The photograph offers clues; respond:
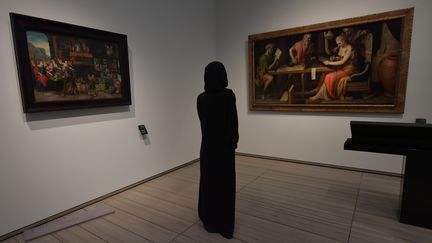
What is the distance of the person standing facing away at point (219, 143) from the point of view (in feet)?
6.70

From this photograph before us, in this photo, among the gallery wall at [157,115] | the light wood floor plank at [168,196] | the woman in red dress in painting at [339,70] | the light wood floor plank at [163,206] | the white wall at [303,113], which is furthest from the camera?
the woman in red dress in painting at [339,70]

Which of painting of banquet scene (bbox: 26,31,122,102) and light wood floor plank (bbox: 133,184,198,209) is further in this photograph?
light wood floor plank (bbox: 133,184,198,209)

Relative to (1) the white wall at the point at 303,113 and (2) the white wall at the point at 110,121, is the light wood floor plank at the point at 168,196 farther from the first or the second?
(1) the white wall at the point at 303,113

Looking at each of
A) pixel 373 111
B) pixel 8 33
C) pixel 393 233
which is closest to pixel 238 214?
pixel 393 233

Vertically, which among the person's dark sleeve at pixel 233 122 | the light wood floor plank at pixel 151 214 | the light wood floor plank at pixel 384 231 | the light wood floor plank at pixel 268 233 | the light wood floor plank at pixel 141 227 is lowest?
the light wood floor plank at pixel 141 227

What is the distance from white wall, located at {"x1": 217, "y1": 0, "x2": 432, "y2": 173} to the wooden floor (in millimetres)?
454

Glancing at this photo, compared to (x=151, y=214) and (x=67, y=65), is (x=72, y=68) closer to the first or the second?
(x=67, y=65)

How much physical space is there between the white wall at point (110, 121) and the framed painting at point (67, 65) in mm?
94

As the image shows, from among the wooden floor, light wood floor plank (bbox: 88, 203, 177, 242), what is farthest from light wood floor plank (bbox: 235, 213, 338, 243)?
light wood floor plank (bbox: 88, 203, 177, 242)

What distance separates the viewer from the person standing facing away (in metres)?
2.04

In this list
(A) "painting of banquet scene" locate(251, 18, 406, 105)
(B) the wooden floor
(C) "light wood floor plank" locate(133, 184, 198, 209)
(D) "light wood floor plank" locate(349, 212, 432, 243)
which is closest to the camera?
(D) "light wood floor plank" locate(349, 212, 432, 243)

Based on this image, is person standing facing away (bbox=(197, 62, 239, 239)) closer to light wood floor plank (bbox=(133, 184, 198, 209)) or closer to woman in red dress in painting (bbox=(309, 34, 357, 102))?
light wood floor plank (bbox=(133, 184, 198, 209))

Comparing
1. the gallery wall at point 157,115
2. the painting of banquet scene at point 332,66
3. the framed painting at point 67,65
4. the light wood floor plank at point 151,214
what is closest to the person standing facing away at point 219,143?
the light wood floor plank at point 151,214

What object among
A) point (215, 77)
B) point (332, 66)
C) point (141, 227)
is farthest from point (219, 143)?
point (332, 66)
